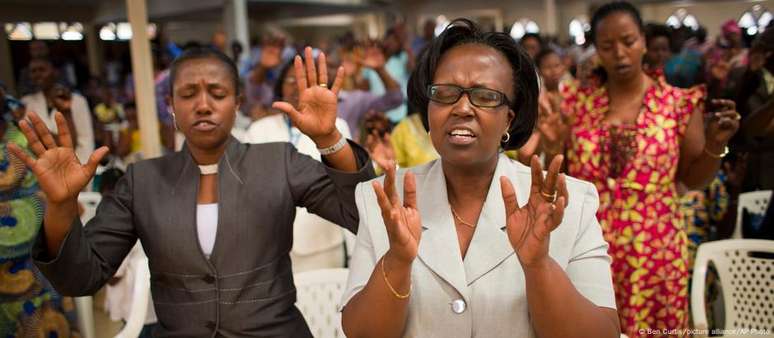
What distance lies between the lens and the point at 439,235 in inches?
57.8

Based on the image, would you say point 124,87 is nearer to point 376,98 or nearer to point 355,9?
point 376,98

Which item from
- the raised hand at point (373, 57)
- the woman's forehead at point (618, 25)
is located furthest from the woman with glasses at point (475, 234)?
the raised hand at point (373, 57)

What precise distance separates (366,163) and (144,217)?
603 mm

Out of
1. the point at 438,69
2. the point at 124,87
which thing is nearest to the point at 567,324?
the point at 438,69

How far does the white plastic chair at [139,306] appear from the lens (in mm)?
2050

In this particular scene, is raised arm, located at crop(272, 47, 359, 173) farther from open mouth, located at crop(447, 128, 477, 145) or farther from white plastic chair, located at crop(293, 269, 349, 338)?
white plastic chair, located at crop(293, 269, 349, 338)

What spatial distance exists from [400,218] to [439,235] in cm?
26

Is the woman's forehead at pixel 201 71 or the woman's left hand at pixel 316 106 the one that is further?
the woman's forehead at pixel 201 71

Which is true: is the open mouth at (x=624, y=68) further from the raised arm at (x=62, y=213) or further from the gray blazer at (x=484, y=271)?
the raised arm at (x=62, y=213)

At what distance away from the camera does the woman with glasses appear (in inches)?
49.2

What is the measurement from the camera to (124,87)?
682cm

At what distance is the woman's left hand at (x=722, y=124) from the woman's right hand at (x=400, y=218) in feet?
4.52

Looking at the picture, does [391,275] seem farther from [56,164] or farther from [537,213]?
[56,164]

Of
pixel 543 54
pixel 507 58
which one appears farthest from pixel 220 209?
pixel 543 54
